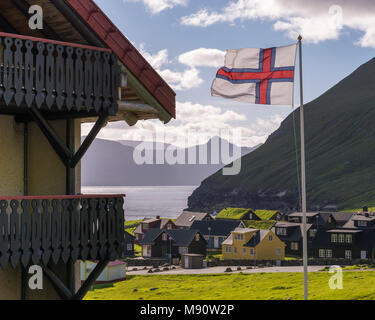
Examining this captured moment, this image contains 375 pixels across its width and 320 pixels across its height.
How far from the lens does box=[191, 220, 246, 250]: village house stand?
112 metres

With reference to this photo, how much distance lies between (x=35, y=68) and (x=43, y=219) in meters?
3.48

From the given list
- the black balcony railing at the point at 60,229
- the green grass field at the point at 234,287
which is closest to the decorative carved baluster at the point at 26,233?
the black balcony railing at the point at 60,229

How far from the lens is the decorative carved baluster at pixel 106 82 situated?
13.4 meters

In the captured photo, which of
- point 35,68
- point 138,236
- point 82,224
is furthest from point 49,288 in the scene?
point 138,236

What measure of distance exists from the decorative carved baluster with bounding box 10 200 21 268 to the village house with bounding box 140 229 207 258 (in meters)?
89.1

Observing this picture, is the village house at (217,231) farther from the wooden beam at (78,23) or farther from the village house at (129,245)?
the wooden beam at (78,23)

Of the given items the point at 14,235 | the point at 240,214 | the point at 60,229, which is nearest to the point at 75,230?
the point at 60,229

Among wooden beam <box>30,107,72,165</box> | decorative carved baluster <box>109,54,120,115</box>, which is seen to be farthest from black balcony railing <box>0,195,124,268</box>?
decorative carved baluster <box>109,54,120,115</box>

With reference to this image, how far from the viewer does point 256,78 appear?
17.5m

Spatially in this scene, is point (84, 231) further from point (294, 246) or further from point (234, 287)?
point (294, 246)

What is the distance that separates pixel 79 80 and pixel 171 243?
8994cm

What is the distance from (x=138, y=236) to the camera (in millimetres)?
122312

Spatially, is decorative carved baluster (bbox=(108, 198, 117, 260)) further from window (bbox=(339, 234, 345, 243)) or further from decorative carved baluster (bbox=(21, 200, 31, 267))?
window (bbox=(339, 234, 345, 243))
